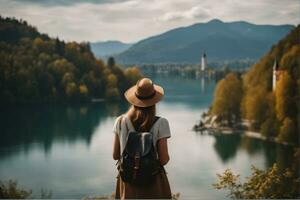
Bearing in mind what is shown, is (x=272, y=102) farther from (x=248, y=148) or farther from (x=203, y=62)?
(x=203, y=62)

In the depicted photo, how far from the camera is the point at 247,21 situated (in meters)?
4.98

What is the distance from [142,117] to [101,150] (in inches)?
190

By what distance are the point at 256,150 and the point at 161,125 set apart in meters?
6.34

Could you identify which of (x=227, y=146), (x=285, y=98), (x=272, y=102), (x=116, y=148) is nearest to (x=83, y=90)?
(x=227, y=146)

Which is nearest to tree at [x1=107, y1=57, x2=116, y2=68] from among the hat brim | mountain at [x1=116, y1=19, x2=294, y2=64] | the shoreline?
mountain at [x1=116, y1=19, x2=294, y2=64]

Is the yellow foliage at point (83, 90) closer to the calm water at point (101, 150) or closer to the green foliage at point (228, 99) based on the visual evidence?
the calm water at point (101, 150)

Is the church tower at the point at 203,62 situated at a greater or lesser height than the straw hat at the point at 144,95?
greater

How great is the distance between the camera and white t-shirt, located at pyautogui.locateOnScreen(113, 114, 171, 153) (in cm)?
186

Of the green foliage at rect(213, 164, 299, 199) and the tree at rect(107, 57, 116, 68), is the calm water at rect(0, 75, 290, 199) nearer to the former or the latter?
the tree at rect(107, 57, 116, 68)

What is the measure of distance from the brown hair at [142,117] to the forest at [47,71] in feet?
10.8

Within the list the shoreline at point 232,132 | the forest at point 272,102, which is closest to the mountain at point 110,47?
Result: the forest at point 272,102

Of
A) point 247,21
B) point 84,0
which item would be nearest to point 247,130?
point 247,21

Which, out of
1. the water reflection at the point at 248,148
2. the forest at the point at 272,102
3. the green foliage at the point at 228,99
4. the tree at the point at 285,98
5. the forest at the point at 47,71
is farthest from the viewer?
the green foliage at the point at 228,99

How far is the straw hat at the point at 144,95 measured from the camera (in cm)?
188
